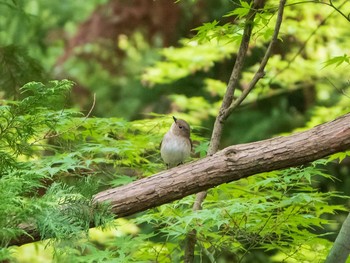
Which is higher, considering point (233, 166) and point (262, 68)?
point (262, 68)

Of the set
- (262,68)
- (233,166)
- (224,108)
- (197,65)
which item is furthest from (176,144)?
(197,65)

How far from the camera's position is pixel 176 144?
4590mm

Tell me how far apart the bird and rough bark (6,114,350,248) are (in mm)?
1173

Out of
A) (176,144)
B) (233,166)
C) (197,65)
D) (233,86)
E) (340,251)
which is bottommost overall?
(197,65)

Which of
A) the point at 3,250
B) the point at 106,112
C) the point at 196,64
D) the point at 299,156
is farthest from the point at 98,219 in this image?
the point at 106,112

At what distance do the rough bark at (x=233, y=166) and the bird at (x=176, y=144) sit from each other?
1173mm

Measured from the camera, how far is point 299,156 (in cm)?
327

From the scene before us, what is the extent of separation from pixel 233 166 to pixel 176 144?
1322mm

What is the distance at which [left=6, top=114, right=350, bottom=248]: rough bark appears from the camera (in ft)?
10.7

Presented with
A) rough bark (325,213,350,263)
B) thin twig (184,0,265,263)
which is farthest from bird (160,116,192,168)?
rough bark (325,213,350,263)

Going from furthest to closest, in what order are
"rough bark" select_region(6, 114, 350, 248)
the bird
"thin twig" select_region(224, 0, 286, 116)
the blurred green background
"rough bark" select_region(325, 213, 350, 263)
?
the blurred green background < the bird < "thin twig" select_region(224, 0, 286, 116) < "rough bark" select_region(325, 213, 350, 263) < "rough bark" select_region(6, 114, 350, 248)

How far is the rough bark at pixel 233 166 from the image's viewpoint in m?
3.26

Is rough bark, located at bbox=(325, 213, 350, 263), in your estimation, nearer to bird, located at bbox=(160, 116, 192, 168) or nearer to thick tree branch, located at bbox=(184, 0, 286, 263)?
thick tree branch, located at bbox=(184, 0, 286, 263)

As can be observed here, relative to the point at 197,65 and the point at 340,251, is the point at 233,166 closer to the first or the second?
the point at 340,251
